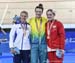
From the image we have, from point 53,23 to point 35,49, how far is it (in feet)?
1.56

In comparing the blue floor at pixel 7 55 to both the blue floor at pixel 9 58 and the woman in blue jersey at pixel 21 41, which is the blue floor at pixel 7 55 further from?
the woman in blue jersey at pixel 21 41

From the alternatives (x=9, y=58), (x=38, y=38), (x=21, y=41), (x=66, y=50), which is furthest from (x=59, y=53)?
(x=66, y=50)

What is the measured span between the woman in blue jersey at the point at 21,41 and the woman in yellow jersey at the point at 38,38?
8cm

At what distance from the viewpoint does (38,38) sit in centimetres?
478

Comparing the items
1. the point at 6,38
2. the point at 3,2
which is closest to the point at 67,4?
the point at 3,2

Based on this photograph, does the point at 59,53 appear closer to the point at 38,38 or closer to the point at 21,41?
the point at 38,38

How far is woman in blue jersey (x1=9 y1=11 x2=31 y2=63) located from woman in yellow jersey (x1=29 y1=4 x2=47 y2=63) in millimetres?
79

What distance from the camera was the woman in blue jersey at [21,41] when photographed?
189 inches

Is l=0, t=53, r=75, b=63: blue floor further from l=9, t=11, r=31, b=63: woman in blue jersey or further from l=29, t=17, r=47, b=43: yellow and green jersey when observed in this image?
l=29, t=17, r=47, b=43: yellow and green jersey

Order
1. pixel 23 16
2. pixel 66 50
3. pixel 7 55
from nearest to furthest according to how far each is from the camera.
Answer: pixel 23 16 < pixel 7 55 < pixel 66 50

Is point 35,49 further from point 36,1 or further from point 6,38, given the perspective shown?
point 36,1

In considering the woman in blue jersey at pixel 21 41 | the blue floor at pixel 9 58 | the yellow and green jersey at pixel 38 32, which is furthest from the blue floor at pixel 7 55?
the yellow and green jersey at pixel 38 32

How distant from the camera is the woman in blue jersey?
15.8ft

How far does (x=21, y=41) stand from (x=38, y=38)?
0.26 meters
